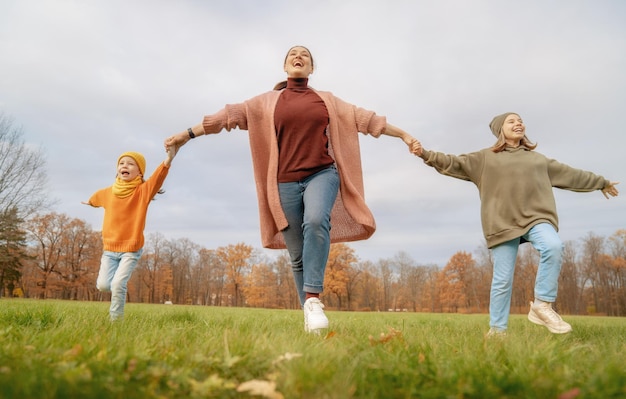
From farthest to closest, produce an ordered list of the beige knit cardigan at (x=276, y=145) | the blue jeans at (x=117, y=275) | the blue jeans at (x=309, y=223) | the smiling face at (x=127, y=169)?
the smiling face at (x=127, y=169), the blue jeans at (x=117, y=275), the beige knit cardigan at (x=276, y=145), the blue jeans at (x=309, y=223)

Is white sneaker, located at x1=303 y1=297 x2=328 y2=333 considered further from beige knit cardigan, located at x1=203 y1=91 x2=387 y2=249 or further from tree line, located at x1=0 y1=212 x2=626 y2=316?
tree line, located at x1=0 y1=212 x2=626 y2=316

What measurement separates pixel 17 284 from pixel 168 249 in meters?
16.2

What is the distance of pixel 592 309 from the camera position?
158 ft

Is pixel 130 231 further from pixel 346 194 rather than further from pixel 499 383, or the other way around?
pixel 499 383

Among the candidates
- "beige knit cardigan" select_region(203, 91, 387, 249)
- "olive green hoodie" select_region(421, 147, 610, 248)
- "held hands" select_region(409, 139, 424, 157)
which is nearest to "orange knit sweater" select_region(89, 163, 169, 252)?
"beige knit cardigan" select_region(203, 91, 387, 249)

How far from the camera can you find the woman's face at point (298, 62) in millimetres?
4598

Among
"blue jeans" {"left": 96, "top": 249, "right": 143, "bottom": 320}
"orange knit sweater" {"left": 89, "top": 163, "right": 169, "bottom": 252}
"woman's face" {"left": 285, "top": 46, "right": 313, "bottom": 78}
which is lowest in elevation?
"blue jeans" {"left": 96, "top": 249, "right": 143, "bottom": 320}

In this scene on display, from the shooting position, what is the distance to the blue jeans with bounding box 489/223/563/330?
4395 mm

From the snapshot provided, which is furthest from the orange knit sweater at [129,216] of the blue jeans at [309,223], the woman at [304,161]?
the blue jeans at [309,223]

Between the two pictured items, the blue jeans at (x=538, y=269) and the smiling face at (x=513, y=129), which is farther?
the smiling face at (x=513, y=129)

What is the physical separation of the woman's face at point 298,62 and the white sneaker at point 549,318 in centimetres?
332

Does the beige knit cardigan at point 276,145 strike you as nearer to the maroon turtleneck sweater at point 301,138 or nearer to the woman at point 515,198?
the maroon turtleneck sweater at point 301,138

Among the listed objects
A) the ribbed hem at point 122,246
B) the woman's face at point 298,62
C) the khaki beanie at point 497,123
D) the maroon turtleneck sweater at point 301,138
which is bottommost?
the ribbed hem at point 122,246

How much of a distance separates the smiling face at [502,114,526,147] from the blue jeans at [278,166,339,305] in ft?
7.00
